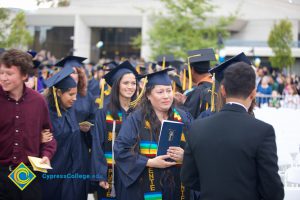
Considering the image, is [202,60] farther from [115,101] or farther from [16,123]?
[16,123]

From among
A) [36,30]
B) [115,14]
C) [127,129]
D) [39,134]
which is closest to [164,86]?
[127,129]

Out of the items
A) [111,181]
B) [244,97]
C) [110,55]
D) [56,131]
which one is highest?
[110,55]

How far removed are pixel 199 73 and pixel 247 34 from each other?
3712cm

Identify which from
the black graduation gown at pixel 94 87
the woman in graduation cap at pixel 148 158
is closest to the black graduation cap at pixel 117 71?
the woman in graduation cap at pixel 148 158

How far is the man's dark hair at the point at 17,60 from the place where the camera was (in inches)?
164

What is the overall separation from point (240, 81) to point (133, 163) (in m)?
1.53

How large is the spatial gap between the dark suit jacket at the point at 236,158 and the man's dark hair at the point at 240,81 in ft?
0.30

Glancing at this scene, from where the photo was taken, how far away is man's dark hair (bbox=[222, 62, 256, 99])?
309cm

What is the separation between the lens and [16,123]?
4148 mm

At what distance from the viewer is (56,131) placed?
18.2 feet

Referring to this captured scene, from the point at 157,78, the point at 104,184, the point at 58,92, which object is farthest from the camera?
the point at 58,92

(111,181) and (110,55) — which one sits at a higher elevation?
(110,55)

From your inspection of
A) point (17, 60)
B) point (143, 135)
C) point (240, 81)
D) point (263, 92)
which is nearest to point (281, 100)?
point (263, 92)

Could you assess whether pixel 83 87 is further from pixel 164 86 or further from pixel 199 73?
pixel 164 86
